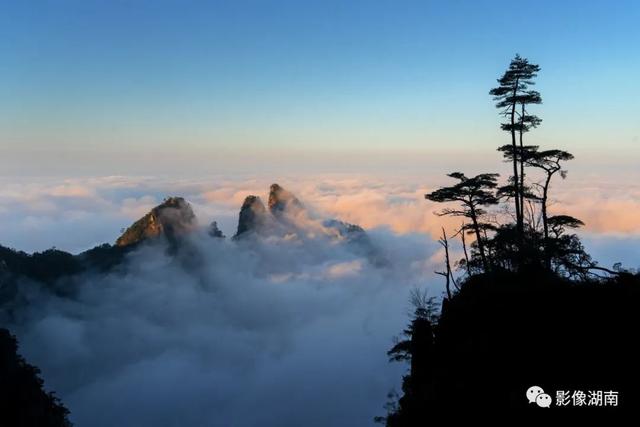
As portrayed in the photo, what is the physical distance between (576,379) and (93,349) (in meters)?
159

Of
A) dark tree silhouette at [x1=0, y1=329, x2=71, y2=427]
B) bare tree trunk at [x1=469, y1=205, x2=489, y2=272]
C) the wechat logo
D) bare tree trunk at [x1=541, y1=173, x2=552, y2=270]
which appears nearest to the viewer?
the wechat logo

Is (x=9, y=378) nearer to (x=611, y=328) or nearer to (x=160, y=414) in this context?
(x=611, y=328)

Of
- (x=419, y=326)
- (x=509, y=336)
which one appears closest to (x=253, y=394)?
(x=419, y=326)

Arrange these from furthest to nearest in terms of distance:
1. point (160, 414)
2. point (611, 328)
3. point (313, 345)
→ point (313, 345)
point (160, 414)
point (611, 328)

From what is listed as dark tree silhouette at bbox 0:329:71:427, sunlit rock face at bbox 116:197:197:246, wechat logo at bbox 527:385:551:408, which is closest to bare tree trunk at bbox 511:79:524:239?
wechat logo at bbox 527:385:551:408

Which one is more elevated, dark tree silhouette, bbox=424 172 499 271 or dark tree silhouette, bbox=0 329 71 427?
dark tree silhouette, bbox=424 172 499 271

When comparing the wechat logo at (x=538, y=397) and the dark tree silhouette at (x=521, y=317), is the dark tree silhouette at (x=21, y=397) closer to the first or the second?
the dark tree silhouette at (x=521, y=317)

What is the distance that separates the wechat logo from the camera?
49.3ft

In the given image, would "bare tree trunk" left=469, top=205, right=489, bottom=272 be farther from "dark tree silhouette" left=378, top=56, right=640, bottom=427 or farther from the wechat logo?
the wechat logo

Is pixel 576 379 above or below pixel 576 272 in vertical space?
Result: below

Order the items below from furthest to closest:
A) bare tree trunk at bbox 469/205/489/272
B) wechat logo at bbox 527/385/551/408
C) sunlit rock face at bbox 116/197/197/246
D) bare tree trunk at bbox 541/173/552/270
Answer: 1. sunlit rock face at bbox 116/197/197/246
2. bare tree trunk at bbox 469/205/489/272
3. bare tree trunk at bbox 541/173/552/270
4. wechat logo at bbox 527/385/551/408

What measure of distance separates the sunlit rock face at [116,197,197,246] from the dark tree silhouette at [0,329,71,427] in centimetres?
11674

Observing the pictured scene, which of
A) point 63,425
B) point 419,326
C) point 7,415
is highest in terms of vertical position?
point 419,326

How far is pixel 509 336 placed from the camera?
61.9 ft
